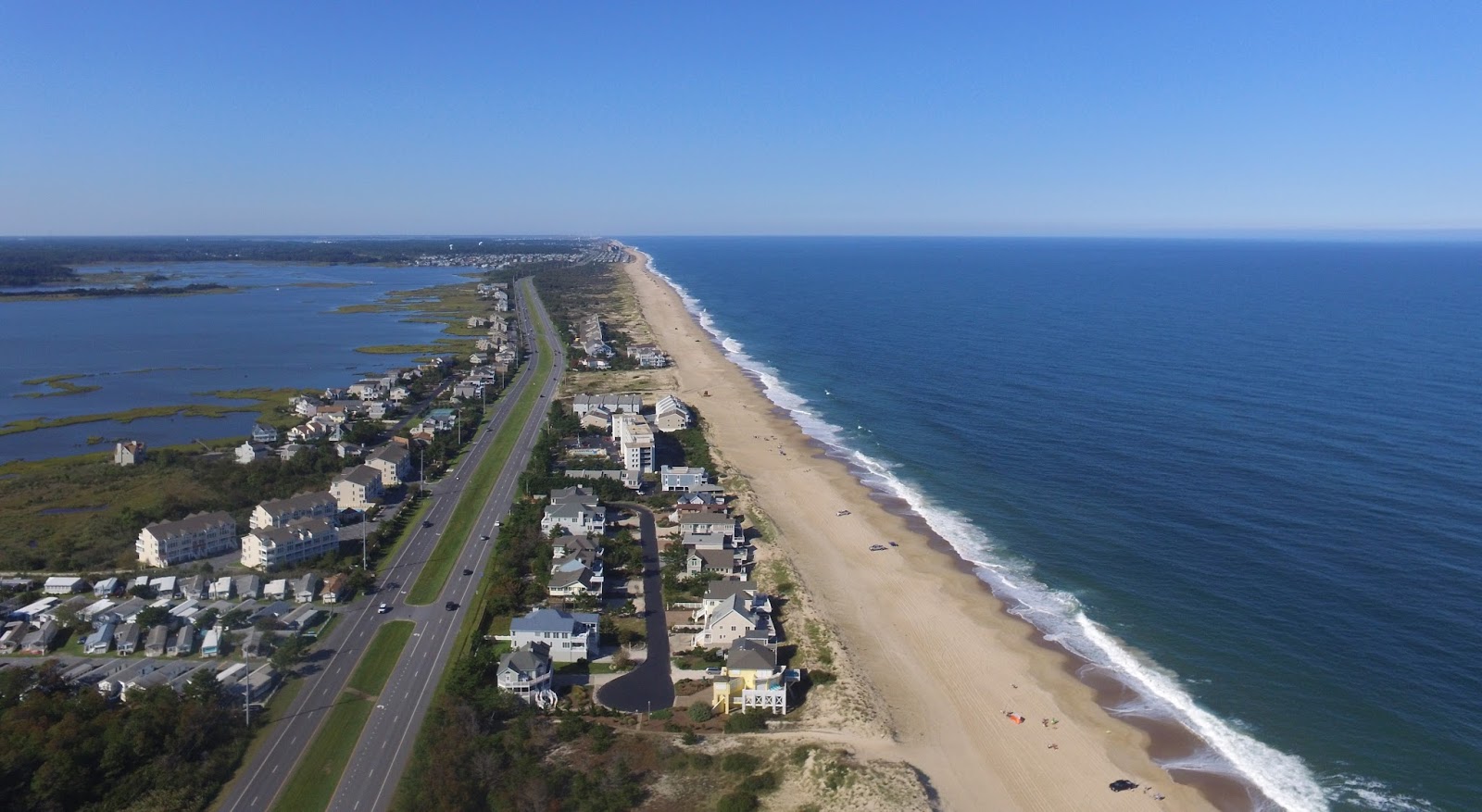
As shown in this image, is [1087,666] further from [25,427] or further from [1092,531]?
[25,427]

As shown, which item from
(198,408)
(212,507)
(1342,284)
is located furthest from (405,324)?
(1342,284)

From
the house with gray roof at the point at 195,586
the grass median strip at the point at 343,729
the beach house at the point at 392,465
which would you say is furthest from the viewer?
the beach house at the point at 392,465

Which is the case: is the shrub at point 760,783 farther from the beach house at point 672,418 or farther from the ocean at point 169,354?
the ocean at point 169,354

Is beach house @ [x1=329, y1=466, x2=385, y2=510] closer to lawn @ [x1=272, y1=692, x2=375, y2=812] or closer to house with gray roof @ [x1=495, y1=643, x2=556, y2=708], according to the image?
lawn @ [x1=272, y1=692, x2=375, y2=812]

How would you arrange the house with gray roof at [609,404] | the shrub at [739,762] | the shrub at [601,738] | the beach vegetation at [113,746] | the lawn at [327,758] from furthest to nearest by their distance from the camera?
the house with gray roof at [609,404], the shrub at [601,738], the shrub at [739,762], the lawn at [327,758], the beach vegetation at [113,746]

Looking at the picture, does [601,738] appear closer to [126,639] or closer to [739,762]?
[739,762]

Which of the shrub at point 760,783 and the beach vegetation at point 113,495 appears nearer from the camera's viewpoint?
the shrub at point 760,783

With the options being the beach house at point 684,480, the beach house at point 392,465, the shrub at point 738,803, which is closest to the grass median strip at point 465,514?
the beach house at point 392,465
